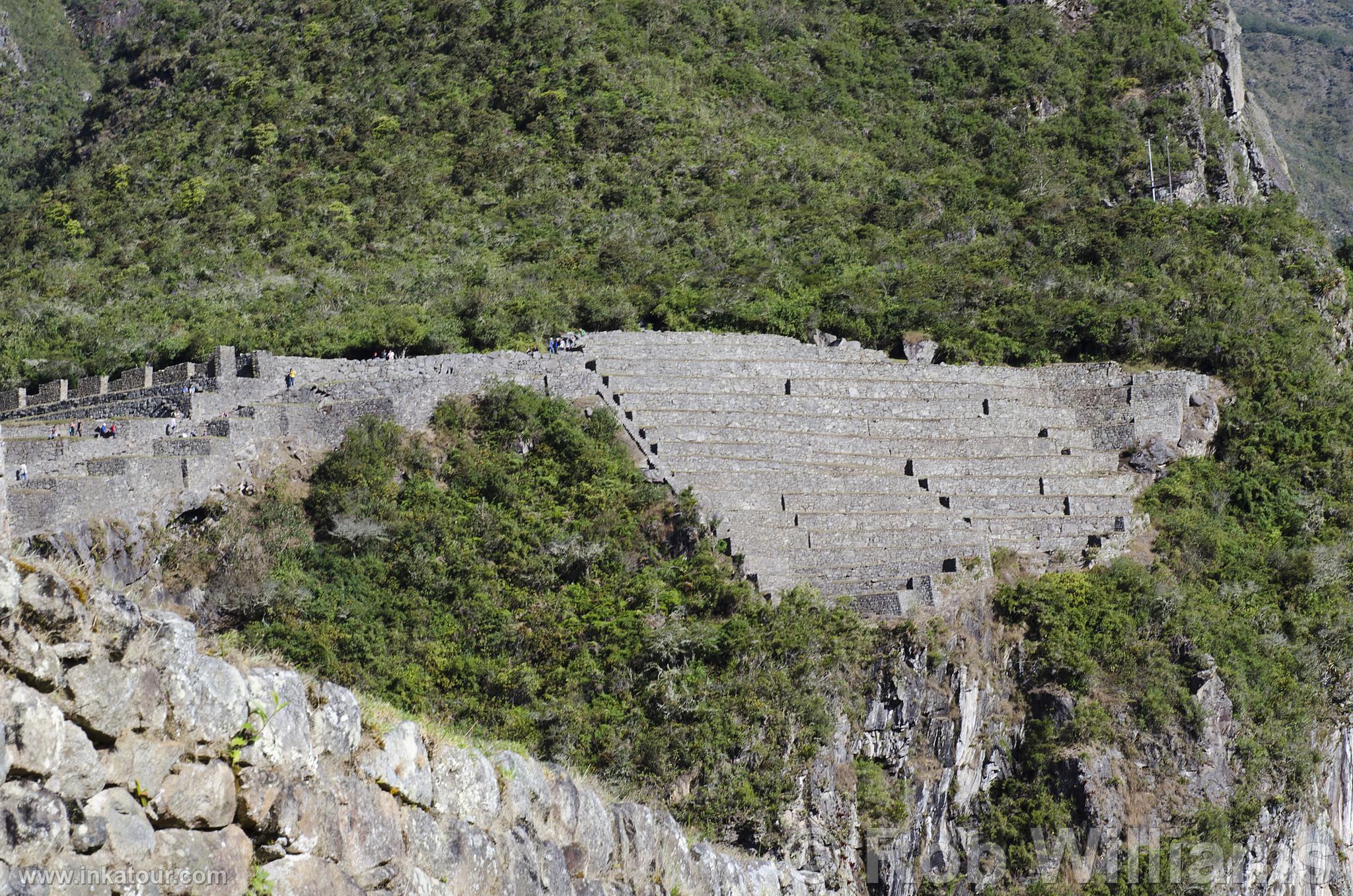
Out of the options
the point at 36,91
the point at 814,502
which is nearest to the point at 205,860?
the point at 814,502

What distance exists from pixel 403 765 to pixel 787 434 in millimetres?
21205

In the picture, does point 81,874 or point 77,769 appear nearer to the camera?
point 81,874

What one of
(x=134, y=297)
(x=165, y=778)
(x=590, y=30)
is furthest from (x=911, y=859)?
→ (x=590, y=30)

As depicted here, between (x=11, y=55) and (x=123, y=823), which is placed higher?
(x=11, y=55)

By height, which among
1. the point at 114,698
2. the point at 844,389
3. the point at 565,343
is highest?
the point at 565,343

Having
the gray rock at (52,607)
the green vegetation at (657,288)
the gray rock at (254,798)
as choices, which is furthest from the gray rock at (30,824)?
the green vegetation at (657,288)

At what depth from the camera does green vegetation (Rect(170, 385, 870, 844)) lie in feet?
79.0

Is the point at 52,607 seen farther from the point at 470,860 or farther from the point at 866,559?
the point at 866,559

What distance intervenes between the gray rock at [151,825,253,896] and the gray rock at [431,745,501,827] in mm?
2446

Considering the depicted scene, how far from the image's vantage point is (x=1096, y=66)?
58.4m

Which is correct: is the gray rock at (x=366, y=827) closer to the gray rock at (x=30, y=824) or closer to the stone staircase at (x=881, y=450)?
the gray rock at (x=30, y=824)

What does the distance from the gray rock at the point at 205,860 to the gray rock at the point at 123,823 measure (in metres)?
0.15

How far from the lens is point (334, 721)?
9.48 m

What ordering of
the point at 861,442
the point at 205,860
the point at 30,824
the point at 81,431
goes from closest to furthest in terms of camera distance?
the point at 30,824, the point at 205,860, the point at 81,431, the point at 861,442
